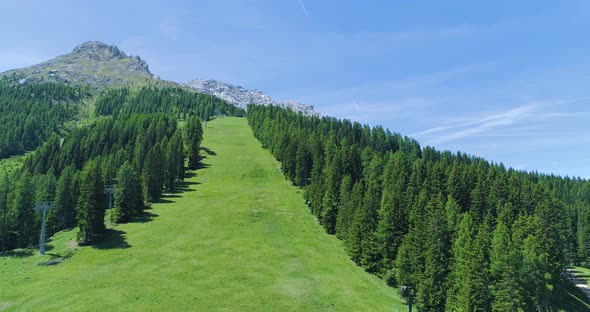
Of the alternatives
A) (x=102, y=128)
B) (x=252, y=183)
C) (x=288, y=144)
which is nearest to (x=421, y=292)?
(x=252, y=183)

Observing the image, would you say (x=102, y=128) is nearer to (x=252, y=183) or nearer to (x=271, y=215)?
(x=252, y=183)

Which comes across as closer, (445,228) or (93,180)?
(445,228)

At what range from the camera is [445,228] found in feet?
218

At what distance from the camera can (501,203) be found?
95500mm

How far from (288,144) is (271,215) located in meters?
48.4

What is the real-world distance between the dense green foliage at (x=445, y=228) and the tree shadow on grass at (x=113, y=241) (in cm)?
4469

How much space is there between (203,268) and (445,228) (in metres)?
41.9

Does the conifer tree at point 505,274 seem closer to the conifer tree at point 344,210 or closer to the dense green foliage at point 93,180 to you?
the conifer tree at point 344,210

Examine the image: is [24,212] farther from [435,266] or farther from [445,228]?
[445,228]

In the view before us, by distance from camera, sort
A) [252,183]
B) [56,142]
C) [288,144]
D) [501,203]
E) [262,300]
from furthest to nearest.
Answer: [56,142] < [288,144] < [252,183] < [501,203] < [262,300]

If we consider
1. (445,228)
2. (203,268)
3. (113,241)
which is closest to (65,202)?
(113,241)

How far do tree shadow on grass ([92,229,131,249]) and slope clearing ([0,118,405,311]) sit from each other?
197 millimetres

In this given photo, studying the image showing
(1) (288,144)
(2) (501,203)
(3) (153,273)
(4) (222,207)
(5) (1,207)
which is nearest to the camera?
(3) (153,273)

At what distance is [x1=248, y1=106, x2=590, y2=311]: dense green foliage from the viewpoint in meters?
59.0
